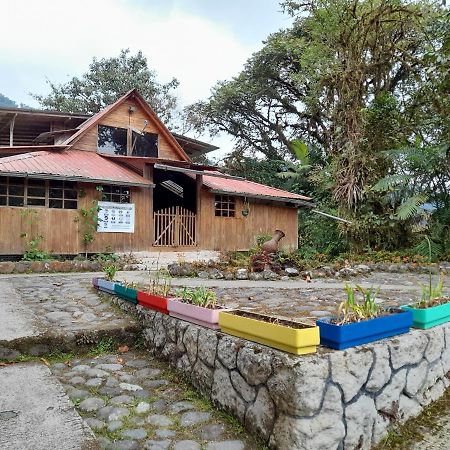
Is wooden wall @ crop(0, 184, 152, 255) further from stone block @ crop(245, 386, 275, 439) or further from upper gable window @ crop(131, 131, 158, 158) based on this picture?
stone block @ crop(245, 386, 275, 439)

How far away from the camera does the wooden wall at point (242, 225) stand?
1402 cm

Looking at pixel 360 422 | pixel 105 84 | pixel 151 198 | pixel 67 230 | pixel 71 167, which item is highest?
pixel 105 84

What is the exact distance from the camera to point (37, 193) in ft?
34.8

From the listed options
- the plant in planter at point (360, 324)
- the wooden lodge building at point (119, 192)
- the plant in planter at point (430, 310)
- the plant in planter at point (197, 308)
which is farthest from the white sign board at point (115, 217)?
the plant in planter at point (360, 324)

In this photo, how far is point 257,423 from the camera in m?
2.25

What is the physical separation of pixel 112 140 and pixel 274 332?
43.2ft

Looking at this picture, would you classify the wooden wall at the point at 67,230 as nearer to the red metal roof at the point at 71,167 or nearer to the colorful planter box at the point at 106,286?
the red metal roof at the point at 71,167

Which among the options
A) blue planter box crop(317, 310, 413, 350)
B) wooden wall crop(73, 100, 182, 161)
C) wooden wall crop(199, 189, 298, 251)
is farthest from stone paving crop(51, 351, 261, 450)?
wooden wall crop(73, 100, 182, 161)

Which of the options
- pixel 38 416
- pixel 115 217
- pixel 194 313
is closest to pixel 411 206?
pixel 115 217

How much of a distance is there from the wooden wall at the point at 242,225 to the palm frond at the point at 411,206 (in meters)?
4.87

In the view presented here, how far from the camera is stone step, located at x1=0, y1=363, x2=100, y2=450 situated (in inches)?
78.8

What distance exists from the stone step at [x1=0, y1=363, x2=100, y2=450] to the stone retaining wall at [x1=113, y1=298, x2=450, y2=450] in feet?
2.81

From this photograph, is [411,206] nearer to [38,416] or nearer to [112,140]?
[112,140]

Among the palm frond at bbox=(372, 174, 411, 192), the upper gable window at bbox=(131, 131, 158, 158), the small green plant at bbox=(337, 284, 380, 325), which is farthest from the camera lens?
the upper gable window at bbox=(131, 131, 158, 158)
